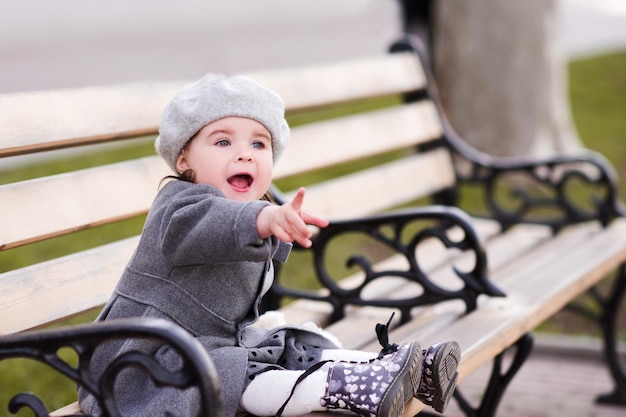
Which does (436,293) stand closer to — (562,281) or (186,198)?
(562,281)

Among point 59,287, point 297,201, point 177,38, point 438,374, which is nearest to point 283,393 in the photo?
point 438,374

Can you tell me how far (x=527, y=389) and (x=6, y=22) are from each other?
29.2ft

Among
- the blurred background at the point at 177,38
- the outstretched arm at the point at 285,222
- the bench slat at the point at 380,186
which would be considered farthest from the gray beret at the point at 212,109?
the blurred background at the point at 177,38

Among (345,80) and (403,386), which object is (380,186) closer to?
(345,80)

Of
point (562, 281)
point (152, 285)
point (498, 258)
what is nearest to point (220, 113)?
point (152, 285)

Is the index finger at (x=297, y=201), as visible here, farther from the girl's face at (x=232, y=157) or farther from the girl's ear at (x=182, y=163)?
the girl's ear at (x=182, y=163)

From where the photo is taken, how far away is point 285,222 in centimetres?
195

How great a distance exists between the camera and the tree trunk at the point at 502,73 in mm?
7387

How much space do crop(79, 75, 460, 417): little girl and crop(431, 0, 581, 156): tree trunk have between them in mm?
5338

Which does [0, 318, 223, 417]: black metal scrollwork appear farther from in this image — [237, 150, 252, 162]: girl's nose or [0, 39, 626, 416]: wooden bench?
[237, 150, 252, 162]: girl's nose

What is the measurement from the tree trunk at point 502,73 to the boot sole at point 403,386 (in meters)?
5.56

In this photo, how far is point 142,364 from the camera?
188 cm

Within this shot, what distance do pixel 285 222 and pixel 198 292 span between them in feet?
1.26

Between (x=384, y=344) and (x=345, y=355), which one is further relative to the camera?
(x=345, y=355)
